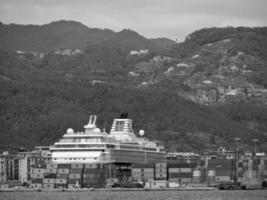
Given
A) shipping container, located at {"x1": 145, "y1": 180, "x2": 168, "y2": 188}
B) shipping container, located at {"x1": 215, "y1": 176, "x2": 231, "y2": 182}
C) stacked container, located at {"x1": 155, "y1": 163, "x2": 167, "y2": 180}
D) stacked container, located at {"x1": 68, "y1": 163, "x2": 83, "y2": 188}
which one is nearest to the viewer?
stacked container, located at {"x1": 68, "y1": 163, "x2": 83, "y2": 188}

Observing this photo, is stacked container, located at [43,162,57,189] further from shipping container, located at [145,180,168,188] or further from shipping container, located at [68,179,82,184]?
shipping container, located at [145,180,168,188]

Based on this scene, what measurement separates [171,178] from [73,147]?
501 inches

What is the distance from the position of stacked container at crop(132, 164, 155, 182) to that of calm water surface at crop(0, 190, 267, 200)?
45.3 feet

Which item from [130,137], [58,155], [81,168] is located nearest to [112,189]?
[81,168]

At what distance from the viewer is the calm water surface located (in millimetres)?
128500

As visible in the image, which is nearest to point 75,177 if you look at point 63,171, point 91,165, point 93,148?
point 63,171

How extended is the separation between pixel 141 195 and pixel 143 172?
2278 cm

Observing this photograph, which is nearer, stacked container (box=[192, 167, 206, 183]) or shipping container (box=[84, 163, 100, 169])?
shipping container (box=[84, 163, 100, 169])

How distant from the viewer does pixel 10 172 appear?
192 m

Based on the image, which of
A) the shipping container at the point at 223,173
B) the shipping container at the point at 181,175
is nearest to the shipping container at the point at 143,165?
the shipping container at the point at 181,175

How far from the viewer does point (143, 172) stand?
515 ft

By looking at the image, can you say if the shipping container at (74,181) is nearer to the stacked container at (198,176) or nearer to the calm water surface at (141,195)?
the calm water surface at (141,195)

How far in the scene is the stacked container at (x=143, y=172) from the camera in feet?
514

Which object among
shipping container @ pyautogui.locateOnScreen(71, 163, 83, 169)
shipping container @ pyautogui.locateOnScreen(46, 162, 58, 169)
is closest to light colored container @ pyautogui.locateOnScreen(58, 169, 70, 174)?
shipping container @ pyautogui.locateOnScreen(46, 162, 58, 169)
